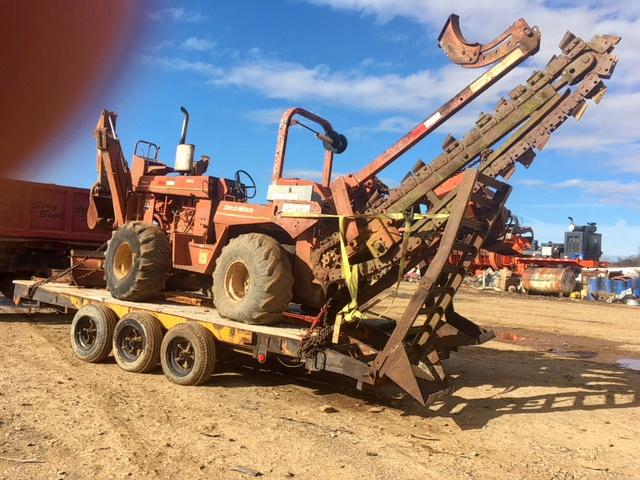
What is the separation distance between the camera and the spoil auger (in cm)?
590

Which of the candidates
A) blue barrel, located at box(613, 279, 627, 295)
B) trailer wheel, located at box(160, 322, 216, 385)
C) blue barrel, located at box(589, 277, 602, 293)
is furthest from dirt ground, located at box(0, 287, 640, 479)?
blue barrel, located at box(589, 277, 602, 293)

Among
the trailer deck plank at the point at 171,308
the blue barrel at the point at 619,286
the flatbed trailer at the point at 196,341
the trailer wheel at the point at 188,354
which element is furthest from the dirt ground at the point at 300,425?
the blue barrel at the point at 619,286

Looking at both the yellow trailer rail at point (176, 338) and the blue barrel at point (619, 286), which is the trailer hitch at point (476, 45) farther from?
the blue barrel at point (619, 286)

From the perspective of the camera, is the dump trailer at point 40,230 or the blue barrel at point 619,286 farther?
the blue barrel at point 619,286

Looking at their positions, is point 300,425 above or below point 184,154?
below

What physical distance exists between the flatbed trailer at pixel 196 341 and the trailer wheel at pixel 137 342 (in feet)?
0.04

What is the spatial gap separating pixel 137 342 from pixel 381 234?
3427 millimetres

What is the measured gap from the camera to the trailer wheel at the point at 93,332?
25.2 ft

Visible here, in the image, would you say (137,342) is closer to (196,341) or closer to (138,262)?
(138,262)

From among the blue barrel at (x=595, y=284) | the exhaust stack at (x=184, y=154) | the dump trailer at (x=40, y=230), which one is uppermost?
the exhaust stack at (x=184, y=154)

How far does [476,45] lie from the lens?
6.17m

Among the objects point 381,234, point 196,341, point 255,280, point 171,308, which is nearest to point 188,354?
point 196,341

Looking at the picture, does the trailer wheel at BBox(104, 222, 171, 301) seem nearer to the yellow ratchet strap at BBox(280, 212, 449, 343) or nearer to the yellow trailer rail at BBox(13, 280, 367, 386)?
the yellow trailer rail at BBox(13, 280, 367, 386)

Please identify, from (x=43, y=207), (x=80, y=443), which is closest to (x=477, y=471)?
(x=80, y=443)
